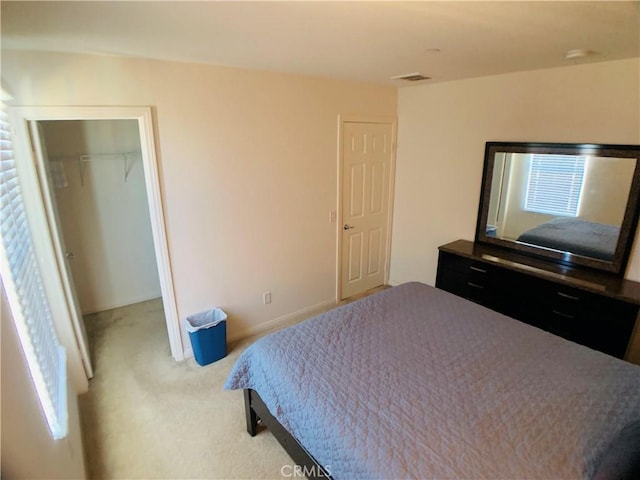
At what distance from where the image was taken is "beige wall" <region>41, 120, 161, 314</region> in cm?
333

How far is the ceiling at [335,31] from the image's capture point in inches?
54.8

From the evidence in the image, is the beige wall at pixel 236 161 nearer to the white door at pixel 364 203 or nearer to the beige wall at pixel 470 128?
the white door at pixel 364 203

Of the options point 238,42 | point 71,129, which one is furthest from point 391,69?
point 71,129

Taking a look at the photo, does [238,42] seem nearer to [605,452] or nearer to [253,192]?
[253,192]

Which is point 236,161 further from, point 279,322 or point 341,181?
point 279,322

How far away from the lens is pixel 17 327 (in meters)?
1.34

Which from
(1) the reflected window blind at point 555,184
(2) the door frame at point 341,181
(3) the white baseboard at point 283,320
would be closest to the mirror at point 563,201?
(1) the reflected window blind at point 555,184

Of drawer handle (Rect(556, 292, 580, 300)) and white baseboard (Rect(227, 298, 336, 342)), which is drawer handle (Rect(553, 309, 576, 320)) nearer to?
drawer handle (Rect(556, 292, 580, 300))

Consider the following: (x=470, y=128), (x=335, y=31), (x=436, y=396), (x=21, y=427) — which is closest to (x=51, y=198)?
(x=21, y=427)

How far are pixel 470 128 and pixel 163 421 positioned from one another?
351 centimetres

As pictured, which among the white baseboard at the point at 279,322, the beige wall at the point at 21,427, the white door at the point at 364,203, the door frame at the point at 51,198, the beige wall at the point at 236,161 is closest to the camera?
the beige wall at the point at 21,427

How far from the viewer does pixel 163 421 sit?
7.63 ft

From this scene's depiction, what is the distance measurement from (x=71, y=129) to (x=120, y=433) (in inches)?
109

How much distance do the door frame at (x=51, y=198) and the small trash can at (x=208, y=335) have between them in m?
0.44
